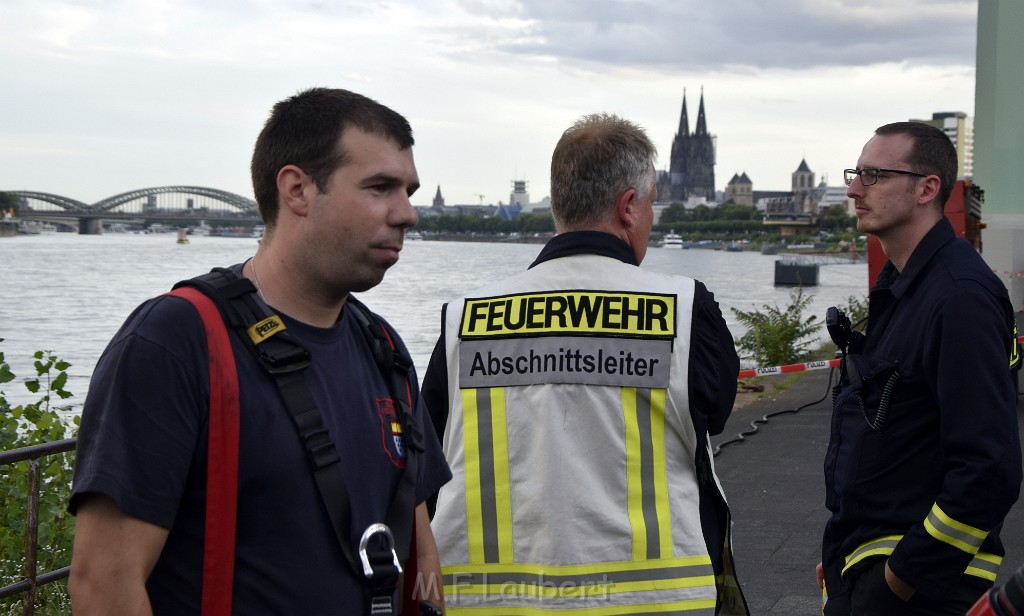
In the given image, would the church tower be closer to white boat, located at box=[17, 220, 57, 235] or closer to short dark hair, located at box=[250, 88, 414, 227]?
white boat, located at box=[17, 220, 57, 235]

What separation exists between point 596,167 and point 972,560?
1326mm

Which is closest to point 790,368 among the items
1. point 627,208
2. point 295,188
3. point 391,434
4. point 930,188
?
point 930,188

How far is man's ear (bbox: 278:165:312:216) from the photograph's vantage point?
6.72 ft

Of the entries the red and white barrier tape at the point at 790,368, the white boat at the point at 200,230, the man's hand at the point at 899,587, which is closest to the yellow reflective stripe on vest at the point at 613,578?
the man's hand at the point at 899,587

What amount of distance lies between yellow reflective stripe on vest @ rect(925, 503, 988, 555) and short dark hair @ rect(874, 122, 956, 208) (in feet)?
2.95

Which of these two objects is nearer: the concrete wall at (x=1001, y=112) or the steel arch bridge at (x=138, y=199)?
the concrete wall at (x=1001, y=112)

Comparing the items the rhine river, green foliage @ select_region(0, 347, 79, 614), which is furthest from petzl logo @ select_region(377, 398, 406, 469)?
the rhine river

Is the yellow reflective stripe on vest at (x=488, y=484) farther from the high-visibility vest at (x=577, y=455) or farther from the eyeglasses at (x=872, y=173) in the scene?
the eyeglasses at (x=872, y=173)

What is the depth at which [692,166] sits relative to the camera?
639 feet

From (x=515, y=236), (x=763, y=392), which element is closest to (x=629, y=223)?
(x=763, y=392)

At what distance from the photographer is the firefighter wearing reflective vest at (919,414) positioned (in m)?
2.67

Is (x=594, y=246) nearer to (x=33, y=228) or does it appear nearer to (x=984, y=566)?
(x=984, y=566)

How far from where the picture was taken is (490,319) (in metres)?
2.71

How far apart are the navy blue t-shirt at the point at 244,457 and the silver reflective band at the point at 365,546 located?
0.07 feet
